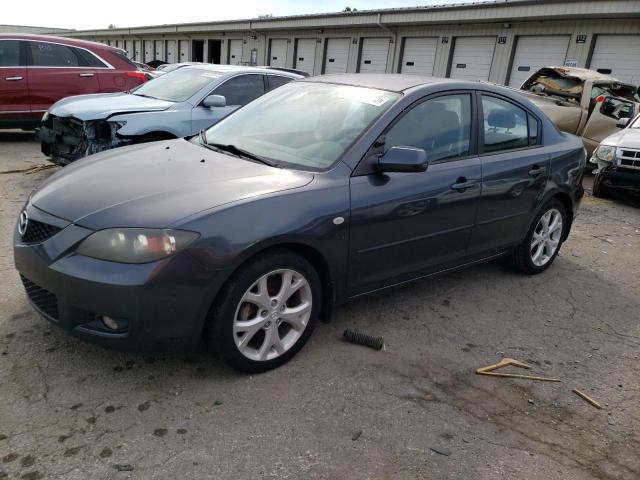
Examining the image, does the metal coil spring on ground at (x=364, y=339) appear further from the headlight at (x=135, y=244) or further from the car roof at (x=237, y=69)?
the car roof at (x=237, y=69)

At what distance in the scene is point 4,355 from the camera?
9.64 ft

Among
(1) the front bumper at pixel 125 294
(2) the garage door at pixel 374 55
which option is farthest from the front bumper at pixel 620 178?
(2) the garage door at pixel 374 55

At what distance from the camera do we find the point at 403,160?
124 inches

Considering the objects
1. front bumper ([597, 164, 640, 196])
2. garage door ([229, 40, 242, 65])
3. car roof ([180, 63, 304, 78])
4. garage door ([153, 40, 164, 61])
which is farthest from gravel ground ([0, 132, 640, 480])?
garage door ([153, 40, 164, 61])

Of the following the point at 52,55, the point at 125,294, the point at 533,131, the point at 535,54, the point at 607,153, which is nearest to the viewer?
the point at 125,294

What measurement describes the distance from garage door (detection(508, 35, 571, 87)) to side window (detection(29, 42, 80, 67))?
1352cm

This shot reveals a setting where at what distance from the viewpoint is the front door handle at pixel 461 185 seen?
3712mm

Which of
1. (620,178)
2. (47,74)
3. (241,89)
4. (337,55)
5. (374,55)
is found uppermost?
(374,55)

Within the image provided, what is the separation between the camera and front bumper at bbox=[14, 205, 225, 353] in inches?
98.4

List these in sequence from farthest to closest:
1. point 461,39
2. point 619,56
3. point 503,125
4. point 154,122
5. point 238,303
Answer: point 461,39
point 619,56
point 154,122
point 503,125
point 238,303

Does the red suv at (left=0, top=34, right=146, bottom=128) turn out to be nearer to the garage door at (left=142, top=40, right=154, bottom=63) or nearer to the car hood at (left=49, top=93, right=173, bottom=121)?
the car hood at (left=49, top=93, right=173, bottom=121)

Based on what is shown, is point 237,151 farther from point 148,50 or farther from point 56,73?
point 148,50

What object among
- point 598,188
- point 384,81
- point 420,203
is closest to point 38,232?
point 420,203

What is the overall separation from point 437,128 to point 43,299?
267cm
